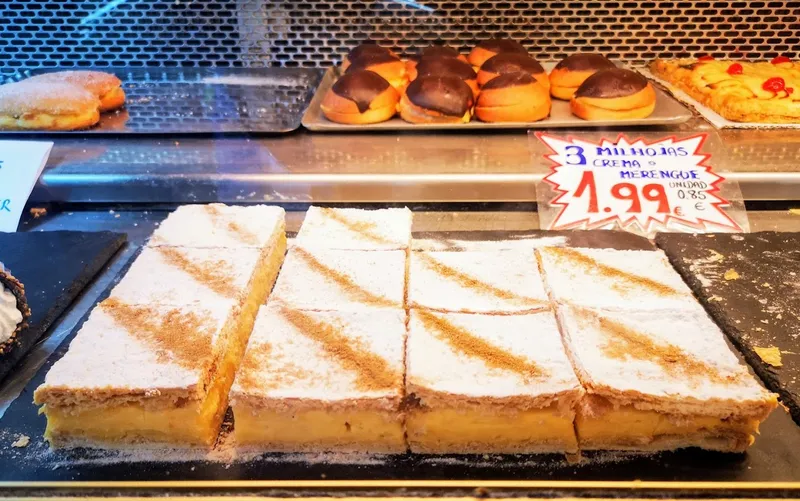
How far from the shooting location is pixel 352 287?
1.78 m

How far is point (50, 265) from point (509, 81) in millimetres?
1792

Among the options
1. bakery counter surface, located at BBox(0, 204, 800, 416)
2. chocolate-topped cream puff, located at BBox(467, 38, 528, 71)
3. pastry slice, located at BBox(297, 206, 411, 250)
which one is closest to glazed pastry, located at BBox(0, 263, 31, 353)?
bakery counter surface, located at BBox(0, 204, 800, 416)

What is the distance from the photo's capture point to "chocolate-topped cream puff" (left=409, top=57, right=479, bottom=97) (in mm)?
2744

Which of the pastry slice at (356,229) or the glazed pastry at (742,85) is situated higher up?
the glazed pastry at (742,85)

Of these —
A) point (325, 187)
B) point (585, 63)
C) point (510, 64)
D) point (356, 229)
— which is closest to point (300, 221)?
point (325, 187)

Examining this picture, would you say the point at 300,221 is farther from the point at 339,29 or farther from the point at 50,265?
the point at 339,29

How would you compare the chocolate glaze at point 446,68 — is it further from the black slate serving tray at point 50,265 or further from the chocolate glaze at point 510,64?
the black slate serving tray at point 50,265

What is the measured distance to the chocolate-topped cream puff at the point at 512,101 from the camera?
98.2 inches

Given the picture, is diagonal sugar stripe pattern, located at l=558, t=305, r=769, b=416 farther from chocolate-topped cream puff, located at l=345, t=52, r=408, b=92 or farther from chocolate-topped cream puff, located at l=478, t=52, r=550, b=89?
chocolate-topped cream puff, located at l=345, t=52, r=408, b=92

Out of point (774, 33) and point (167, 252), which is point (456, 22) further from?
point (167, 252)

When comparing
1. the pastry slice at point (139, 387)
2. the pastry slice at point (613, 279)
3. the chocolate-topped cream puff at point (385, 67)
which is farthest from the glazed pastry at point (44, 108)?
the pastry slice at point (613, 279)

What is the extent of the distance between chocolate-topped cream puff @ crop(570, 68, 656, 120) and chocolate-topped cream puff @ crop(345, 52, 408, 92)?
0.79 m

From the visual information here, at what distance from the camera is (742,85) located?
8.59 feet

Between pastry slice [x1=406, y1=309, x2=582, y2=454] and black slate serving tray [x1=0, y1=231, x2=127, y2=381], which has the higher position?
pastry slice [x1=406, y1=309, x2=582, y2=454]
